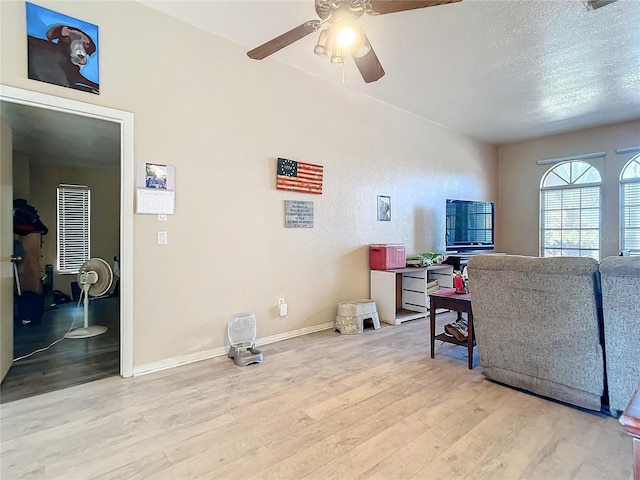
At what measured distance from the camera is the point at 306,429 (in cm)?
188

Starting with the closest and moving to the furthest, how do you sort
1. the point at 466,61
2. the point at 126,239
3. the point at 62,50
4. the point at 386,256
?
the point at 62,50 → the point at 126,239 → the point at 466,61 → the point at 386,256

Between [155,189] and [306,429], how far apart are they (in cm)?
212

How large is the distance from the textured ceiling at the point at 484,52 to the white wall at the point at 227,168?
257mm

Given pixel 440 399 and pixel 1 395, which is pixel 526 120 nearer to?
pixel 440 399

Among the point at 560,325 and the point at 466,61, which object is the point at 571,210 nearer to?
the point at 466,61

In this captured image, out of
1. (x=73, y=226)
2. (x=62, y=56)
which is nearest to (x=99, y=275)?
(x=62, y=56)

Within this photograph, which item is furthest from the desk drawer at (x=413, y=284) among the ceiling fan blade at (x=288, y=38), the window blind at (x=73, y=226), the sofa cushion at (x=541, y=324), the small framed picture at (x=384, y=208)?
the window blind at (x=73, y=226)

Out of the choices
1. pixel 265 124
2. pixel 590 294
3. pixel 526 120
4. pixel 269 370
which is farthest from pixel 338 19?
pixel 526 120

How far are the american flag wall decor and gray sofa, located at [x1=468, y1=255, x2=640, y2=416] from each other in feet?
6.36

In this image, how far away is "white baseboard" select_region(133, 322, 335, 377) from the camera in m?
2.68

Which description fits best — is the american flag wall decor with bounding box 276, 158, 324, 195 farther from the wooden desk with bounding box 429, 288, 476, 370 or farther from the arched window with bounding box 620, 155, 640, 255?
the arched window with bounding box 620, 155, 640, 255

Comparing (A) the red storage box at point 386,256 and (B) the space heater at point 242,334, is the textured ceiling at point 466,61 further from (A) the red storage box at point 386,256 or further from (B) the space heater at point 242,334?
(B) the space heater at point 242,334

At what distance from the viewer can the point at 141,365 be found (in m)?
2.66

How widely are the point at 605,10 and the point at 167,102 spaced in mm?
3613
